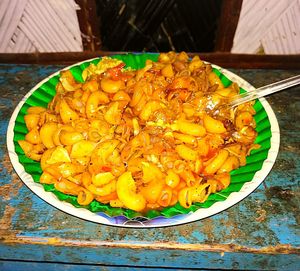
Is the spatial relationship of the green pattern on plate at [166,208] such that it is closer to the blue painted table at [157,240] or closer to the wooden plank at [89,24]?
the blue painted table at [157,240]

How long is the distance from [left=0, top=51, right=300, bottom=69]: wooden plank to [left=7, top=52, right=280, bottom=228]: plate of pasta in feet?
1.61

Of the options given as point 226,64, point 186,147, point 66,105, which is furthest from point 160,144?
point 226,64

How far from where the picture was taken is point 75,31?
166cm

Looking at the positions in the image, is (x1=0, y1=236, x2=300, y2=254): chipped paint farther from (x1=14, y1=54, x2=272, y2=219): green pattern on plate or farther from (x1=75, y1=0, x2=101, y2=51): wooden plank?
(x1=75, y1=0, x2=101, y2=51): wooden plank

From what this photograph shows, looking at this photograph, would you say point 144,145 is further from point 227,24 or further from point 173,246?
point 227,24

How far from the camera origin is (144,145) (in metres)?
1.00

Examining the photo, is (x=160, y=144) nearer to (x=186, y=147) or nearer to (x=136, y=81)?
(x=186, y=147)

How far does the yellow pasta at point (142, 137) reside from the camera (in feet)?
3.09

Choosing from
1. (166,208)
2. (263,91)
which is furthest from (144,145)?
(263,91)

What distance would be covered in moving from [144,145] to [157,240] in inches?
10.2

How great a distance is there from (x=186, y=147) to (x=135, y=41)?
914 mm

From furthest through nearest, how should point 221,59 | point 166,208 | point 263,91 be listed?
point 221,59 → point 263,91 → point 166,208

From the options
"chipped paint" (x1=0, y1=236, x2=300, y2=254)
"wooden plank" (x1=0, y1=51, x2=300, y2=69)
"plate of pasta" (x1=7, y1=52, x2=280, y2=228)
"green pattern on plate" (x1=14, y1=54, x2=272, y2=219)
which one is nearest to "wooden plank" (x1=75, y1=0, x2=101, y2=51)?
"wooden plank" (x1=0, y1=51, x2=300, y2=69)

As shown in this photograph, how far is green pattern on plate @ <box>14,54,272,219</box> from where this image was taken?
93 cm
